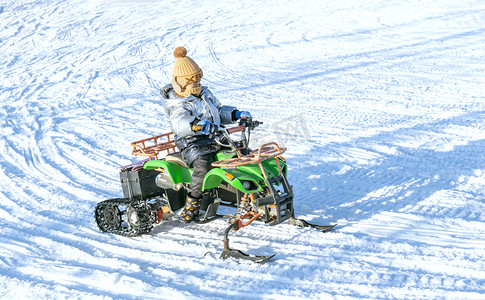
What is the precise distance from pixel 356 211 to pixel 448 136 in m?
2.98

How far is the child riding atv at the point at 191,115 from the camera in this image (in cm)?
515

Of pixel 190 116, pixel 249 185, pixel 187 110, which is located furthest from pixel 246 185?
pixel 187 110

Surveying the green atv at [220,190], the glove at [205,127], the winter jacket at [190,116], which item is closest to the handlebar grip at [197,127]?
the glove at [205,127]

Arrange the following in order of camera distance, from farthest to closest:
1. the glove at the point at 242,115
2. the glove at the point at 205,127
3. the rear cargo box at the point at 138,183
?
the rear cargo box at the point at 138,183 → the glove at the point at 242,115 → the glove at the point at 205,127

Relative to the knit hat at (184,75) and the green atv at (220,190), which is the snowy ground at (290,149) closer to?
the green atv at (220,190)

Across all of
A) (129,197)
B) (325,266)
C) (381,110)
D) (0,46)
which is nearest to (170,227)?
(129,197)

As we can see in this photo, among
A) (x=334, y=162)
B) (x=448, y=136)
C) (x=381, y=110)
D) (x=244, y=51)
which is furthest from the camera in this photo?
(x=244, y=51)

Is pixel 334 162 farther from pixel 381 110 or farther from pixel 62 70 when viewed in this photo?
pixel 62 70

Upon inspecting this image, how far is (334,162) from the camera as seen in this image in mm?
7262

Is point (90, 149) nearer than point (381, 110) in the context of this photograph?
Yes

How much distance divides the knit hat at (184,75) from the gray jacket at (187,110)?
74mm

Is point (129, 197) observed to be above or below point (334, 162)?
above

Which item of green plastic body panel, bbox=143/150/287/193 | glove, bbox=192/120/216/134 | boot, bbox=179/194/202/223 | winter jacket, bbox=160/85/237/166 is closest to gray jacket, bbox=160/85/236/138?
winter jacket, bbox=160/85/237/166

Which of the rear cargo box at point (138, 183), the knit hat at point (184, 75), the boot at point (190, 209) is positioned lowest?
the boot at point (190, 209)
